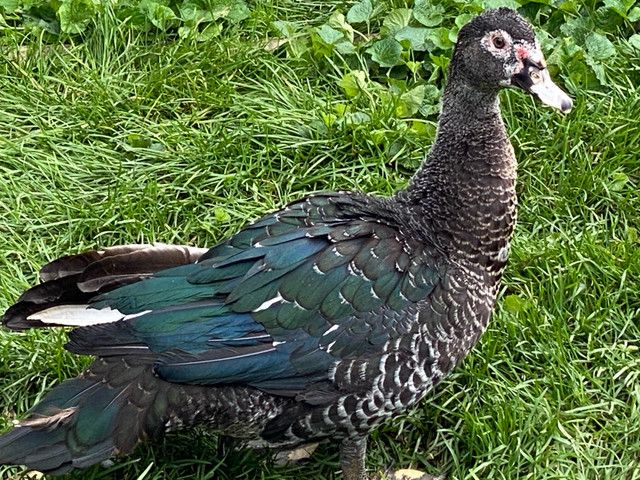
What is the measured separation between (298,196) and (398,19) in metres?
1.23

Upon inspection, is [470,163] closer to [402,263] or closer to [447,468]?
[402,263]

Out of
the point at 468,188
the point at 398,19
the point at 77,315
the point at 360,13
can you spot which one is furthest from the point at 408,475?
the point at 360,13

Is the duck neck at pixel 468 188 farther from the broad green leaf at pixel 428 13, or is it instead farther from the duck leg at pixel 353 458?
the broad green leaf at pixel 428 13

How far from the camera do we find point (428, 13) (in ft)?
17.4

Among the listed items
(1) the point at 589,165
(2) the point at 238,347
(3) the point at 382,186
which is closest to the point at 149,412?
(2) the point at 238,347

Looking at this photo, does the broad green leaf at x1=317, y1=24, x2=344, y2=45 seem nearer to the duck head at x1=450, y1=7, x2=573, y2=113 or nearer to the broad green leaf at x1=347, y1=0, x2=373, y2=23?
the broad green leaf at x1=347, y1=0, x2=373, y2=23

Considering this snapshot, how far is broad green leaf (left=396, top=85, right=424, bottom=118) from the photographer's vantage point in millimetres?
4945

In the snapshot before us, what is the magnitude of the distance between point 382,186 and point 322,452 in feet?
4.58

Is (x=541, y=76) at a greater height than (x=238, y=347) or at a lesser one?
greater

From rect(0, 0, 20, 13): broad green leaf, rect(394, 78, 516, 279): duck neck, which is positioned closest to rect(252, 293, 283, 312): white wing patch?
rect(394, 78, 516, 279): duck neck

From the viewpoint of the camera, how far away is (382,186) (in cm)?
472

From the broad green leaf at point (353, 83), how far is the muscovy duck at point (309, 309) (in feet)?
4.42

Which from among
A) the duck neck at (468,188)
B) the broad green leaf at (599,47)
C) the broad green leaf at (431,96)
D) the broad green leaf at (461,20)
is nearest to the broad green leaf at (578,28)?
the broad green leaf at (599,47)

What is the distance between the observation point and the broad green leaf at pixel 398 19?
5281 millimetres
